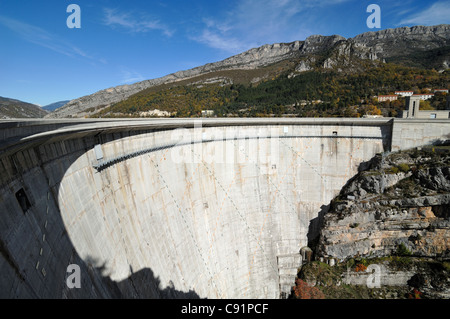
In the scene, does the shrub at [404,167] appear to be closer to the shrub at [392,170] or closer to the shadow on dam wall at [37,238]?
the shrub at [392,170]

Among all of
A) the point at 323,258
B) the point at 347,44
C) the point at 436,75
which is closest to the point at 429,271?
the point at 323,258

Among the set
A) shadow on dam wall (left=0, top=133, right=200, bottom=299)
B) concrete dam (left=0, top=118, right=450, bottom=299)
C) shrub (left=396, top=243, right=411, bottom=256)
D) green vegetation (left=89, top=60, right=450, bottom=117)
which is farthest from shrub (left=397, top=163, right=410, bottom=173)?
shadow on dam wall (left=0, top=133, right=200, bottom=299)

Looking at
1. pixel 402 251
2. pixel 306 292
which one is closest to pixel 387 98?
pixel 402 251

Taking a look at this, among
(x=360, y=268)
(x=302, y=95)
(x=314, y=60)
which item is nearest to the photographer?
(x=360, y=268)

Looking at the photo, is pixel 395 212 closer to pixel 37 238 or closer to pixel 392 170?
pixel 392 170

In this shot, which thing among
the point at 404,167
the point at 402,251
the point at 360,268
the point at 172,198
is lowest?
the point at 360,268

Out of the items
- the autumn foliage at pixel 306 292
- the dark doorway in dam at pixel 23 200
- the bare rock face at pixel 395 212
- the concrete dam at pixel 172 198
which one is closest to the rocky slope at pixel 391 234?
the bare rock face at pixel 395 212
